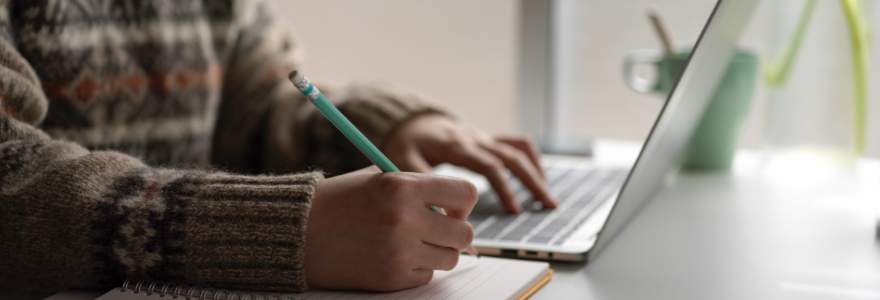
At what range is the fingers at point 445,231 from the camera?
1.33 ft

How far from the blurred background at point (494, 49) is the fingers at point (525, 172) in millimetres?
461

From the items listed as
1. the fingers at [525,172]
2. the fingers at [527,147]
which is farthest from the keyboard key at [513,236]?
the fingers at [527,147]

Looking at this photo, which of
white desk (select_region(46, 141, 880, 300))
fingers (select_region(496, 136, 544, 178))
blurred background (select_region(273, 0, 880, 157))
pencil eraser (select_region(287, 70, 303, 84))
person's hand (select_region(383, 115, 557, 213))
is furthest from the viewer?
blurred background (select_region(273, 0, 880, 157))

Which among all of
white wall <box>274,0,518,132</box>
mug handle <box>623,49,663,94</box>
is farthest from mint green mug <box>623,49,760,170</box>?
white wall <box>274,0,518,132</box>

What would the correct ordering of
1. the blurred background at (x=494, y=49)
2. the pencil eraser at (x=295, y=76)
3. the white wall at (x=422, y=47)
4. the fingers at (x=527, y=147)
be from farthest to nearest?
the white wall at (x=422, y=47) → the blurred background at (x=494, y=49) → the fingers at (x=527, y=147) → the pencil eraser at (x=295, y=76)

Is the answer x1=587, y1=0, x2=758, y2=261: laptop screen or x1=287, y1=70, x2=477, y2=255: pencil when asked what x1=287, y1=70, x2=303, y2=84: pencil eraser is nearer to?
x1=287, y1=70, x2=477, y2=255: pencil

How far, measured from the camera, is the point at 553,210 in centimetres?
64

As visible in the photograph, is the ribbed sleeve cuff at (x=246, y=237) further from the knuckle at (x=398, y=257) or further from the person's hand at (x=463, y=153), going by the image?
the person's hand at (x=463, y=153)

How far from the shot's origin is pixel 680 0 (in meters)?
1.45

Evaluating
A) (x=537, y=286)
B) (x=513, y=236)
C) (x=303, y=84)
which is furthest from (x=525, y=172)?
(x=303, y=84)

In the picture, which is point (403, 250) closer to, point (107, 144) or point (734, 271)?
A: point (734, 271)

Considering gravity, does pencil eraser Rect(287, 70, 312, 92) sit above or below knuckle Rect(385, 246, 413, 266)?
above

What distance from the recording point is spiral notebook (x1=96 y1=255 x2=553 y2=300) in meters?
0.40

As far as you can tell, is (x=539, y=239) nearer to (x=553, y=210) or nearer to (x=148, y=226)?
(x=553, y=210)
